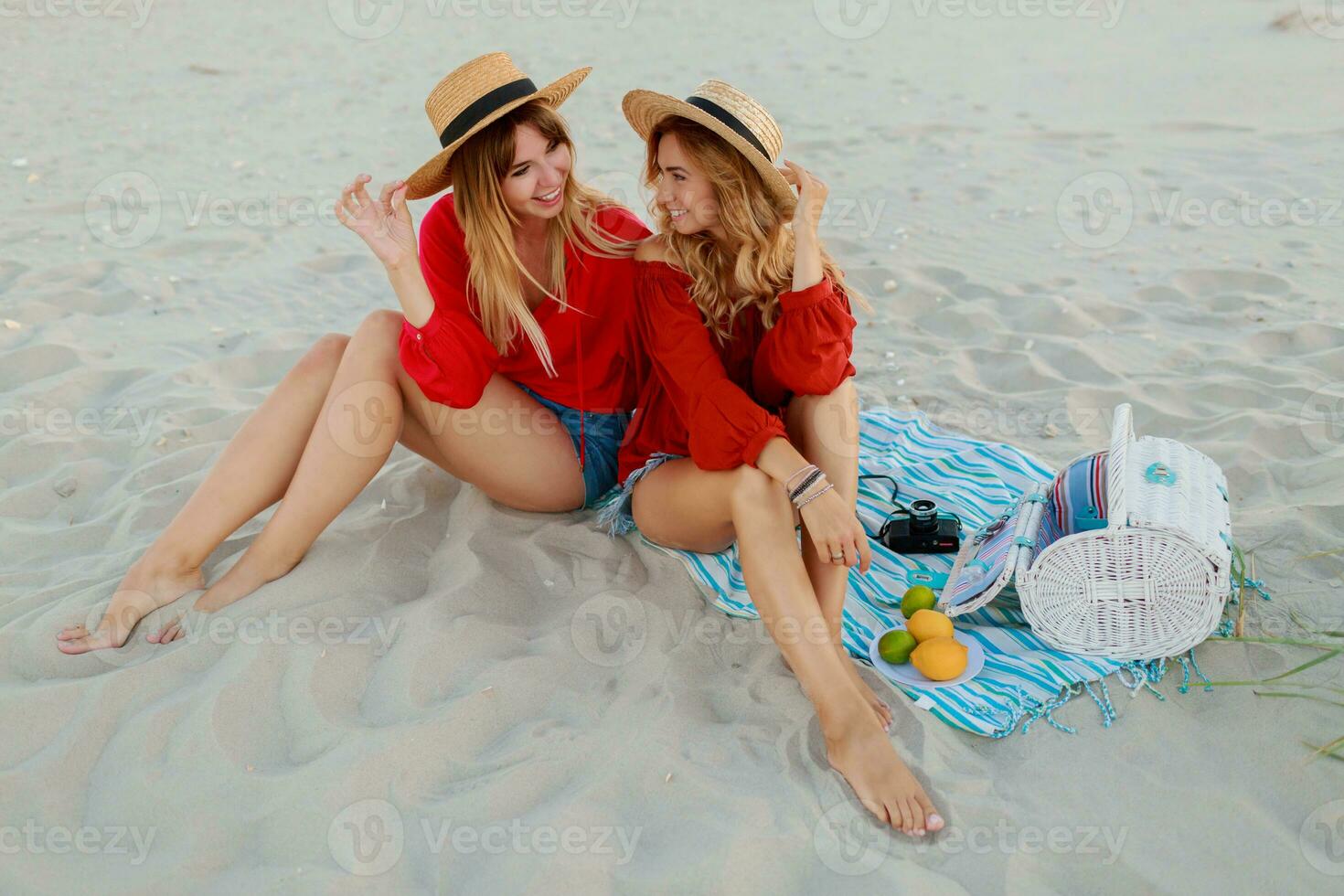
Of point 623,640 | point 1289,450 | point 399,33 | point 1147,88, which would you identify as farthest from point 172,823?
point 399,33

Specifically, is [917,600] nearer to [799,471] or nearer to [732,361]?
[799,471]

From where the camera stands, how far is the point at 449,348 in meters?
2.83

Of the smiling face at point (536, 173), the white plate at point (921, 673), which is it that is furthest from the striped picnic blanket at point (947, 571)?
the smiling face at point (536, 173)

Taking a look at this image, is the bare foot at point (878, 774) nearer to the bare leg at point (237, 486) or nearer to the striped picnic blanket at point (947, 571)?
the striped picnic blanket at point (947, 571)

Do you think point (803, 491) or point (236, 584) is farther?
point (236, 584)

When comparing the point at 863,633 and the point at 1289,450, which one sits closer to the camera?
the point at 863,633

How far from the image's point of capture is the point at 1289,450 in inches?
134

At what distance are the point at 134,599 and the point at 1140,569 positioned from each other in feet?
8.20

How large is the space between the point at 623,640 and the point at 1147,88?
6.54 metres

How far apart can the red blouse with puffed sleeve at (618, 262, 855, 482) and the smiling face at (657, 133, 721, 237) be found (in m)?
0.15

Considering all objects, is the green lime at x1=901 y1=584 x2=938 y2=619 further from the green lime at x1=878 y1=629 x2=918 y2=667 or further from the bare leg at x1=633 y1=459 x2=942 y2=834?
the bare leg at x1=633 y1=459 x2=942 y2=834

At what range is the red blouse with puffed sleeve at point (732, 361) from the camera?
266 centimetres

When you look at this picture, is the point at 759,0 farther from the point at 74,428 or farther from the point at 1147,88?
the point at 74,428

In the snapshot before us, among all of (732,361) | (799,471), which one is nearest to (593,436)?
(732,361)
